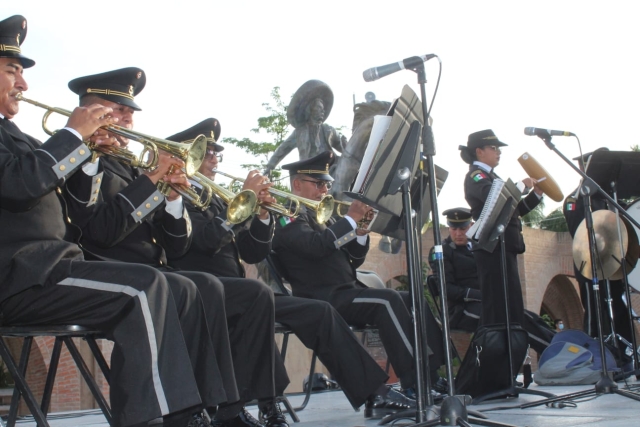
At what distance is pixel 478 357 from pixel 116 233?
296 centimetres

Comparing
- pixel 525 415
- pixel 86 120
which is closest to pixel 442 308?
pixel 525 415

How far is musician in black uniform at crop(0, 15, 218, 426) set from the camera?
2.91 meters

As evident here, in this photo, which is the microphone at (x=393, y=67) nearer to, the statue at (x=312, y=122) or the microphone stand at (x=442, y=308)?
the microphone stand at (x=442, y=308)

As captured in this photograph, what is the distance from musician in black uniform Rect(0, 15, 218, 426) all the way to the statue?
30.5ft

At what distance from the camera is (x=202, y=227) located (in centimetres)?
465

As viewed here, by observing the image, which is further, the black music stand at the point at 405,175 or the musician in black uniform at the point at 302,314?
the musician in black uniform at the point at 302,314

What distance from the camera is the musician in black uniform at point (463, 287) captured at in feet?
23.0

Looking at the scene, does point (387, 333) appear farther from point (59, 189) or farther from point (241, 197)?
point (59, 189)

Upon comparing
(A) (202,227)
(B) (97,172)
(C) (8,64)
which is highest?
(C) (8,64)

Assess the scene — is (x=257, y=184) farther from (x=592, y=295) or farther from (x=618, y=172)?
(x=592, y=295)

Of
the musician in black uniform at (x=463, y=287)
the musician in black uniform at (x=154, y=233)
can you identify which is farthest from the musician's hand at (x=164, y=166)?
the musician in black uniform at (x=463, y=287)

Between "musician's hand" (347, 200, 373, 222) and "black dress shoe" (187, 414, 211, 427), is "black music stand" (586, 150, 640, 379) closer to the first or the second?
"musician's hand" (347, 200, 373, 222)

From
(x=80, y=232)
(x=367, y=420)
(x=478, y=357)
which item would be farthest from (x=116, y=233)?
(x=478, y=357)

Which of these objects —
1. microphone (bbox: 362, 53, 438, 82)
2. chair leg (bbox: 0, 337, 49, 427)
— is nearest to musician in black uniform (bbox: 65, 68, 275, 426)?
chair leg (bbox: 0, 337, 49, 427)
